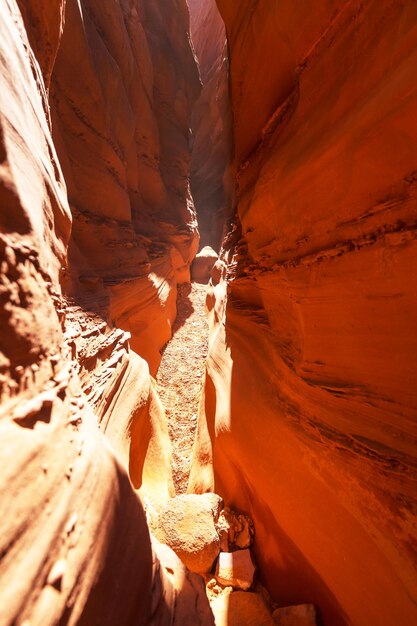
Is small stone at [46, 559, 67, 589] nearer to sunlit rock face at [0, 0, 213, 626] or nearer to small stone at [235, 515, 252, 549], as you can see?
sunlit rock face at [0, 0, 213, 626]

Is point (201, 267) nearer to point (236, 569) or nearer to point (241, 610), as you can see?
point (236, 569)

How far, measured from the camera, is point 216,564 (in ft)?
8.63

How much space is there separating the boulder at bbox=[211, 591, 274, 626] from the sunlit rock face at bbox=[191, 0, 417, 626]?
0.19 m

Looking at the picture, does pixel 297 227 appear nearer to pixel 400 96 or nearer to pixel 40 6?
pixel 400 96

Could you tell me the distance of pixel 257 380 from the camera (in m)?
3.02

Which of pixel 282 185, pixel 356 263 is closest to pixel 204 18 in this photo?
pixel 282 185

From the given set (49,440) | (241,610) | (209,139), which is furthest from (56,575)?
(209,139)

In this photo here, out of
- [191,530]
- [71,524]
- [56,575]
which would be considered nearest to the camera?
[56,575]

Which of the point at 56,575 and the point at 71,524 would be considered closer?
the point at 56,575

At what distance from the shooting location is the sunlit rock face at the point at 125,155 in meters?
4.63

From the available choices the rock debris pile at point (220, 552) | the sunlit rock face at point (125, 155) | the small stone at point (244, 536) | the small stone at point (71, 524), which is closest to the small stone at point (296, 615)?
the rock debris pile at point (220, 552)

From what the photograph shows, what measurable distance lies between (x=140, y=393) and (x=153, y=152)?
7.56 metres

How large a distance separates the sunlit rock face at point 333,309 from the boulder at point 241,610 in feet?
0.63

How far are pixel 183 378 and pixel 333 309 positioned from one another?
14.0 feet
